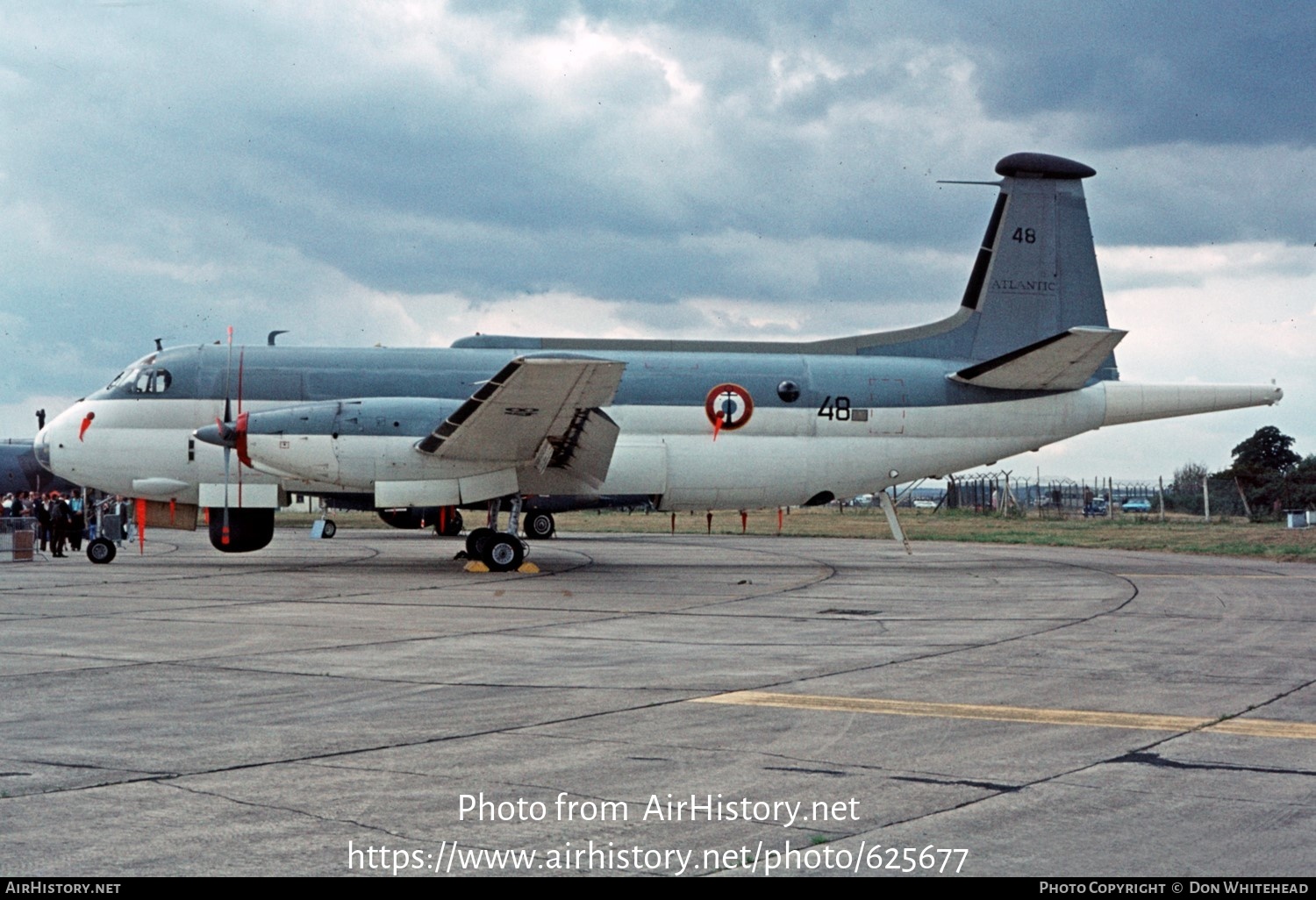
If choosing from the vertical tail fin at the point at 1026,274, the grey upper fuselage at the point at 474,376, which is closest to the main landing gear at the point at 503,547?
the grey upper fuselage at the point at 474,376

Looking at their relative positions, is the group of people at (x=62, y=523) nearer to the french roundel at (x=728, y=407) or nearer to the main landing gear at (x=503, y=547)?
the main landing gear at (x=503, y=547)

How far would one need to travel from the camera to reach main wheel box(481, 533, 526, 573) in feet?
76.1

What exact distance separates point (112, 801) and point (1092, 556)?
28.3 metres

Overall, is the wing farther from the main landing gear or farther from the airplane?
the airplane

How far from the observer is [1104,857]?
5250 millimetres

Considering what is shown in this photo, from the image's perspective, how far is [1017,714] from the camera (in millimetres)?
8898

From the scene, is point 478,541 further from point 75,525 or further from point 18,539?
point 75,525

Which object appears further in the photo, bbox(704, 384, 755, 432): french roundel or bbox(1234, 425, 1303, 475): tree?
bbox(1234, 425, 1303, 475): tree

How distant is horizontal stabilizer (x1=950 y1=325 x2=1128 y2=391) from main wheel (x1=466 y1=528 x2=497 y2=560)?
1059 centimetres

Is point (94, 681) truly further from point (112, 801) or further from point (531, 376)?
point (531, 376)

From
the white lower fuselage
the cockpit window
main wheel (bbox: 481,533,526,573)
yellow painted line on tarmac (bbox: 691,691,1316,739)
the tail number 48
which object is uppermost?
the cockpit window

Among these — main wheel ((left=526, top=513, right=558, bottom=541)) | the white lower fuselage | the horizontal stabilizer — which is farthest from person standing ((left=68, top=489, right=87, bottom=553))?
the horizontal stabilizer

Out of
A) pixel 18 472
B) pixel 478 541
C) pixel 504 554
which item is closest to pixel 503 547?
pixel 504 554

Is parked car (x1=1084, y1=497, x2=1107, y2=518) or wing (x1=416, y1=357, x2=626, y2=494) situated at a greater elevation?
wing (x1=416, y1=357, x2=626, y2=494)
